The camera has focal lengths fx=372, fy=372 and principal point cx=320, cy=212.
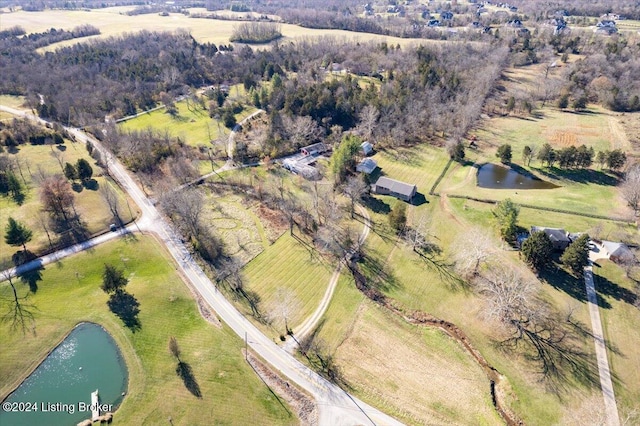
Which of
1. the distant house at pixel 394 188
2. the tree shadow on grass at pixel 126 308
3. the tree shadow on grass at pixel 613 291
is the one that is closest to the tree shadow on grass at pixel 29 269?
the tree shadow on grass at pixel 126 308

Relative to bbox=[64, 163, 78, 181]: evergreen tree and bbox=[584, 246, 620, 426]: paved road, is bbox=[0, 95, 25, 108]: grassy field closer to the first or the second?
bbox=[64, 163, 78, 181]: evergreen tree

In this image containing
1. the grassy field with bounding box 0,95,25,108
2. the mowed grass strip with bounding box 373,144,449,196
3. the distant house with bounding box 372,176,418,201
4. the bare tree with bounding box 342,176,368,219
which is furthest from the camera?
the grassy field with bounding box 0,95,25,108

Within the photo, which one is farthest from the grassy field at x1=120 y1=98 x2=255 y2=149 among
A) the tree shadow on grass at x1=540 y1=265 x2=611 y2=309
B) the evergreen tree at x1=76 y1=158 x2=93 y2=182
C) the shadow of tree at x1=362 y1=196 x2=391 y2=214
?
the tree shadow on grass at x1=540 y1=265 x2=611 y2=309

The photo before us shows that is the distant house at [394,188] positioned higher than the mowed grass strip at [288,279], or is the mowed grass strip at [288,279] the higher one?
the distant house at [394,188]

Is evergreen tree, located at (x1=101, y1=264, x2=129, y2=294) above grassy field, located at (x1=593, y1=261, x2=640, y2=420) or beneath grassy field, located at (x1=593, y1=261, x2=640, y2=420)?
beneath

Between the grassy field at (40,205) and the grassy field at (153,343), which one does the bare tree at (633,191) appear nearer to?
the grassy field at (153,343)

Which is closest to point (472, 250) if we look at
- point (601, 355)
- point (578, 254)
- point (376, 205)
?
point (578, 254)

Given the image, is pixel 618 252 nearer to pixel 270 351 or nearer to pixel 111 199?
pixel 270 351
